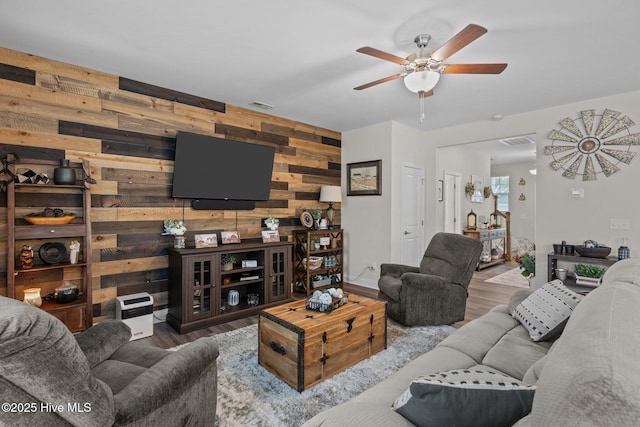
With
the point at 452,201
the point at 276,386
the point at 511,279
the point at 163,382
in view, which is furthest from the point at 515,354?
the point at 452,201

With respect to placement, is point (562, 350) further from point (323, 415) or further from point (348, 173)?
point (348, 173)

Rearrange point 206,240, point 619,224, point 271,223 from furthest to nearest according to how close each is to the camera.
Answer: point 271,223
point 619,224
point 206,240

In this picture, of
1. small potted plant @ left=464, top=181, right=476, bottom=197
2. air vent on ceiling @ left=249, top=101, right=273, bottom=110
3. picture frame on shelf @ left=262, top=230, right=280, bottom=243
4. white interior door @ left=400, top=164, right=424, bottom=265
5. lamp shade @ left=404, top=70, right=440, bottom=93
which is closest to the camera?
lamp shade @ left=404, top=70, right=440, bottom=93

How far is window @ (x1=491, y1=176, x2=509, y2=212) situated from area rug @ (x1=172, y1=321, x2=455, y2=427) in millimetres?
7040

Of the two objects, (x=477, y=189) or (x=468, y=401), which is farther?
(x=477, y=189)

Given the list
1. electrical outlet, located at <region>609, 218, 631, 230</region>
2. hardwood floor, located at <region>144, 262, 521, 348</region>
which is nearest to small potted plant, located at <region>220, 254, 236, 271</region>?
hardwood floor, located at <region>144, 262, 521, 348</region>

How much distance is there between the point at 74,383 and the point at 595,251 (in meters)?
Answer: 4.77

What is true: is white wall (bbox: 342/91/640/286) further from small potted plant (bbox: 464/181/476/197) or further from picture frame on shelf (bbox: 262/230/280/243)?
small potted plant (bbox: 464/181/476/197)

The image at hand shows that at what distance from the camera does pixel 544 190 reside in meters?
4.30

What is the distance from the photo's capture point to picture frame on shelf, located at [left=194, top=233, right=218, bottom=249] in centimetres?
360

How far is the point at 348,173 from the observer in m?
5.47

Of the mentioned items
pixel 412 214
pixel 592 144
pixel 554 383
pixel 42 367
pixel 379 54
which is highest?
pixel 379 54

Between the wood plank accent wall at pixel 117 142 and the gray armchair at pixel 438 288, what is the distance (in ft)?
7.12

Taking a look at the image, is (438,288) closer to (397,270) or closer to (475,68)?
(397,270)
